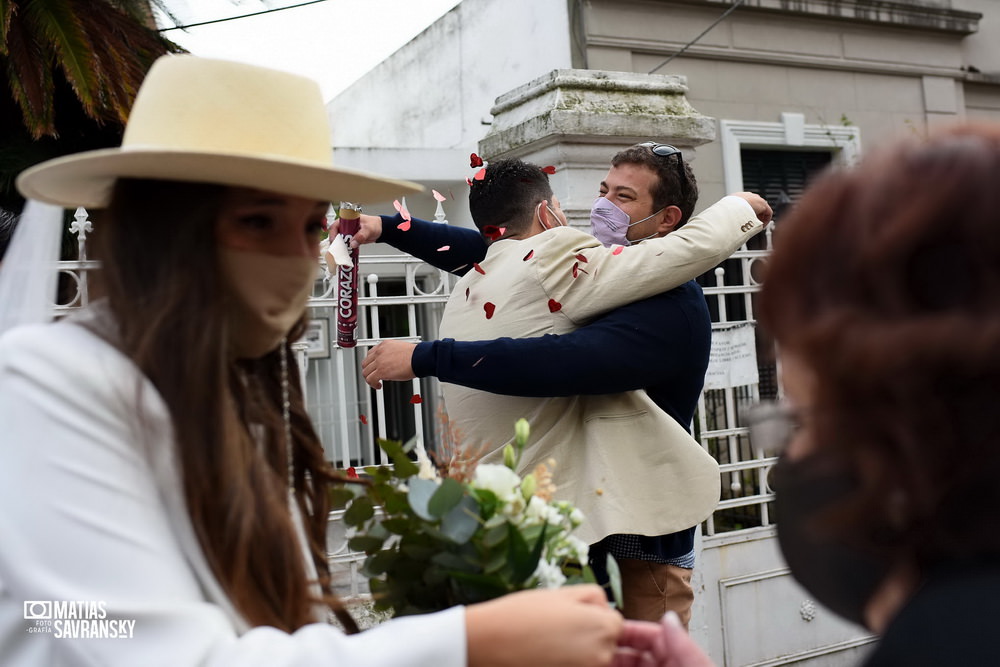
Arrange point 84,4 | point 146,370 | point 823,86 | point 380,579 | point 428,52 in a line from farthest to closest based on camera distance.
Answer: point 428,52 < point 823,86 < point 84,4 < point 380,579 < point 146,370

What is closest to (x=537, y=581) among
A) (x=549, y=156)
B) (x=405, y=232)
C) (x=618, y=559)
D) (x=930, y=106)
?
(x=618, y=559)

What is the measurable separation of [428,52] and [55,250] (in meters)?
9.64

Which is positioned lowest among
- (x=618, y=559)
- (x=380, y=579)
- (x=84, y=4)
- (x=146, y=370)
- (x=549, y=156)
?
(x=618, y=559)

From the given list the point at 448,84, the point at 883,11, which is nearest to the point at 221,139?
the point at 883,11

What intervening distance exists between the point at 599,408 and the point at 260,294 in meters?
1.43

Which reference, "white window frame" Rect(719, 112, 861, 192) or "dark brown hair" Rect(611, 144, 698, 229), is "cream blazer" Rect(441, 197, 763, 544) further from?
"white window frame" Rect(719, 112, 861, 192)

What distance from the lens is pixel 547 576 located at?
1.30 metres

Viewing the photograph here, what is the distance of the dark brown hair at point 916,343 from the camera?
0.80 metres

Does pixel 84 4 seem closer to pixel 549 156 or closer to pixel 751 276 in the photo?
pixel 549 156

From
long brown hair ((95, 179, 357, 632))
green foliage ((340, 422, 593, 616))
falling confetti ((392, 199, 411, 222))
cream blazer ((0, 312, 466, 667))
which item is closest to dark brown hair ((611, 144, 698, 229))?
falling confetti ((392, 199, 411, 222))

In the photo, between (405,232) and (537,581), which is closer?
(537,581)

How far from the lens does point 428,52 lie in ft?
35.2

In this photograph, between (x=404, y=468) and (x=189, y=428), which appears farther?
(x=404, y=468)
